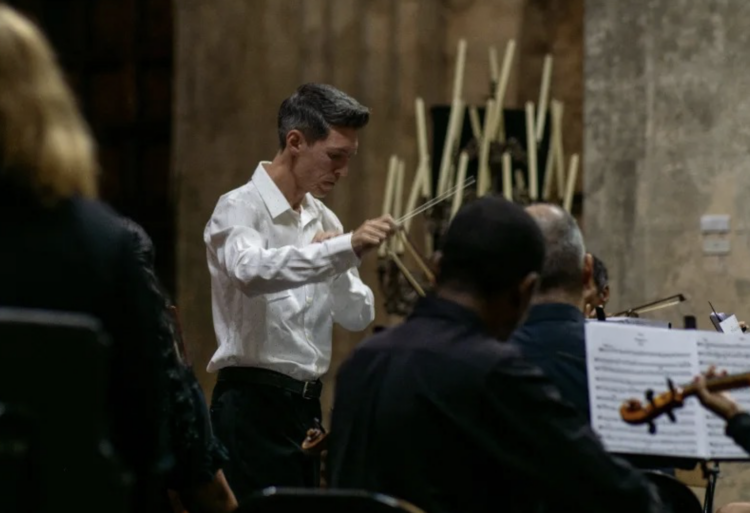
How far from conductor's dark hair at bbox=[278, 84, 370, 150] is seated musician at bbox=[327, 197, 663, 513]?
5.65 ft

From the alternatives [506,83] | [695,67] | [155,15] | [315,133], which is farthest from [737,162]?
[155,15]

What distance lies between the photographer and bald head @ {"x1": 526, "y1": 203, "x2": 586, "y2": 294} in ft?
11.5

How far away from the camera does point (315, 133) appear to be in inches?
174

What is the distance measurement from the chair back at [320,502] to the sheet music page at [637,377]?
1.18 metres

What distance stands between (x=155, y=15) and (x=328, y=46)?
68.2 inches

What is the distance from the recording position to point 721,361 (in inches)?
137

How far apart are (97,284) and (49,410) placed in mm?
364

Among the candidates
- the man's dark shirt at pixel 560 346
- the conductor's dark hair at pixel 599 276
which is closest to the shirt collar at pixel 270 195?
the man's dark shirt at pixel 560 346

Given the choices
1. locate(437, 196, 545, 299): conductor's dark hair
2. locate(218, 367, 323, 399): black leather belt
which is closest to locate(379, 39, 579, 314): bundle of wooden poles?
locate(218, 367, 323, 399): black leather belt

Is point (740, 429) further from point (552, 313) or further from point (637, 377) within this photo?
point (552, 313)

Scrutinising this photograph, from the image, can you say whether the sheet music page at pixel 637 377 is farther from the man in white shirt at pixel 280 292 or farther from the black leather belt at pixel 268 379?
the black leather belt at pixel 268 379

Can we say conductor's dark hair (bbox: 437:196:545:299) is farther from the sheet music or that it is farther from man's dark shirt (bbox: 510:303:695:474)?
the sheet music

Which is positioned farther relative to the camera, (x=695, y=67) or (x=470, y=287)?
(x=695, y=67)

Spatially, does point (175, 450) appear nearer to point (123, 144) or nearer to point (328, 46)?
point (328, 46)
